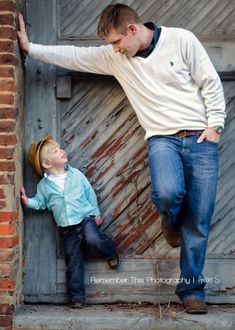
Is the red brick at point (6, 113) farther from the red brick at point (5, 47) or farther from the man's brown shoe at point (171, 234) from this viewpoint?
the man's brown shoe at point (171, 234)

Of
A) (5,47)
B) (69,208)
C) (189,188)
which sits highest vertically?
(5,47)

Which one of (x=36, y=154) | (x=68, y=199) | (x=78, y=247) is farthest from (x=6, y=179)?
→ (x=78, y=247)

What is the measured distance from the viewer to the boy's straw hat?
4.38 m

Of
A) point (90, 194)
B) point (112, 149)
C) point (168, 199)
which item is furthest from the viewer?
point (112, 149)

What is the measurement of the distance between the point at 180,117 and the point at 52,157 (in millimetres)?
916

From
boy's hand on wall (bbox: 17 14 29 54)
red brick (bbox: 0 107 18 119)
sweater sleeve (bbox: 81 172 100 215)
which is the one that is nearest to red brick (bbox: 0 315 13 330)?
sweater sleeve (bbox: 81 172 100 215)

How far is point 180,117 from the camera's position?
415 cm

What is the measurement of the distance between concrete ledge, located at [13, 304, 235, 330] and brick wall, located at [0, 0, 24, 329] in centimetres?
16

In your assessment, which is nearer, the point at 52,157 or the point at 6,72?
the point at 6,72

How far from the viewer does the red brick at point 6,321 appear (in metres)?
4.12

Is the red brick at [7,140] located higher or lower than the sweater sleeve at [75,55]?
lower

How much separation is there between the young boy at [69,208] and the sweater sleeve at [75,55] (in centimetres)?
57

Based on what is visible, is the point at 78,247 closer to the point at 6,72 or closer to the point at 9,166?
the point at 9,166

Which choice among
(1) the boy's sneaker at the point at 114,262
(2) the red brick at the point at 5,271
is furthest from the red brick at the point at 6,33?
(1) the boy's sneaker at the point at 114,262
